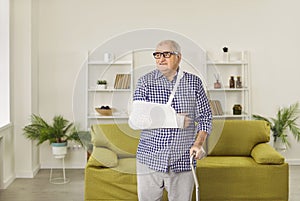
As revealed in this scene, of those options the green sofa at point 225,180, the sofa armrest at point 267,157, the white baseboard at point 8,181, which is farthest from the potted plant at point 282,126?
the white baseboard at point 8,181

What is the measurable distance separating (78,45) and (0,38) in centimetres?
107

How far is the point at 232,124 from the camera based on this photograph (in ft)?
14.2

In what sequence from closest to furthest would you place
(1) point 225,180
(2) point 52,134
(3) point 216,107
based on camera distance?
(3) point 216,107, (1) point 225,180, (2) point 52,134

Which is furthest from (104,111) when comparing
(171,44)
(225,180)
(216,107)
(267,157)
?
(267,157)

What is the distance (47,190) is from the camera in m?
4.49

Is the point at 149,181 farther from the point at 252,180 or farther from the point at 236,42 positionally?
the point at 236,42

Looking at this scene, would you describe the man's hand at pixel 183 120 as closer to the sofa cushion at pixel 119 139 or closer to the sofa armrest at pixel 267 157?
the sofa cushion at pixel 119 139

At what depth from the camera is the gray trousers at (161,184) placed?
2.38 meters

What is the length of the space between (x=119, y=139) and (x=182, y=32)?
3.50m

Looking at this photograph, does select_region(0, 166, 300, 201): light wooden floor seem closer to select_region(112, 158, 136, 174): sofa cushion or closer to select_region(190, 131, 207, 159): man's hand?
select_region(112, 158, 136, 174): sofa cushion

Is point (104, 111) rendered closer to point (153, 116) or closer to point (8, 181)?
point (153, 116)

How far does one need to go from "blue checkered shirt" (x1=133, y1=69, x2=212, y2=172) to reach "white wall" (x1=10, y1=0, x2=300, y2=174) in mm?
3338

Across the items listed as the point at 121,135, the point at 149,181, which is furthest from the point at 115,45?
the point at 149,181

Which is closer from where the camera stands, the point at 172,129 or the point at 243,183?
the point at 172,129
